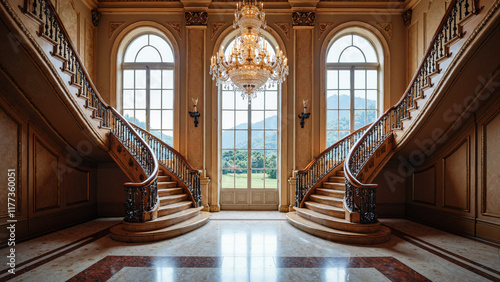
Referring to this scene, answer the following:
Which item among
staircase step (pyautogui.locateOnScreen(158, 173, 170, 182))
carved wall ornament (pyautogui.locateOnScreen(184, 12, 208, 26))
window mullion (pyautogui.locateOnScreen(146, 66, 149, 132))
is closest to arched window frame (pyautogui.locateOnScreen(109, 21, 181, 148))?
carved wall ornament (pyautogui.locateOnScreen(184, 12, 208, 26))

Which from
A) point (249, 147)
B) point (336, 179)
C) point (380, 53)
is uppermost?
point (380, 53)

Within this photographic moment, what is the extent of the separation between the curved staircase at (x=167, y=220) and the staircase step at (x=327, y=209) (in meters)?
2.28

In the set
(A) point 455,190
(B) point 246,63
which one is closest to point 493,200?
(A) point 455,190

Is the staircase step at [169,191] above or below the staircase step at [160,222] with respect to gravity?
above

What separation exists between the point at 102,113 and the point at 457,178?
23.4 feet

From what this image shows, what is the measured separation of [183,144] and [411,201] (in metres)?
5.82

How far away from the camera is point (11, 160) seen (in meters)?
4.33

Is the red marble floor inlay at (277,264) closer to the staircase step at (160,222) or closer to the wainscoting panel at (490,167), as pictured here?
the staircase step at (160,222)

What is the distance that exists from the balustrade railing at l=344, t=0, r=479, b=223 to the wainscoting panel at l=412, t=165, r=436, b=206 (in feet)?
4.02

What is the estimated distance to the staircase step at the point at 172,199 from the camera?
17.9 ft

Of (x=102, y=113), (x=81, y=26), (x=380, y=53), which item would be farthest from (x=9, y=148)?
(x=380, y=53)

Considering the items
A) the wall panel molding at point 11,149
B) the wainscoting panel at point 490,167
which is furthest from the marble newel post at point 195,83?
the wainscoting panel at point 490,167

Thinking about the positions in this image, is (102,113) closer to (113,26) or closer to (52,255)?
(52,255)

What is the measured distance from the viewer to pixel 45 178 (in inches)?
197
